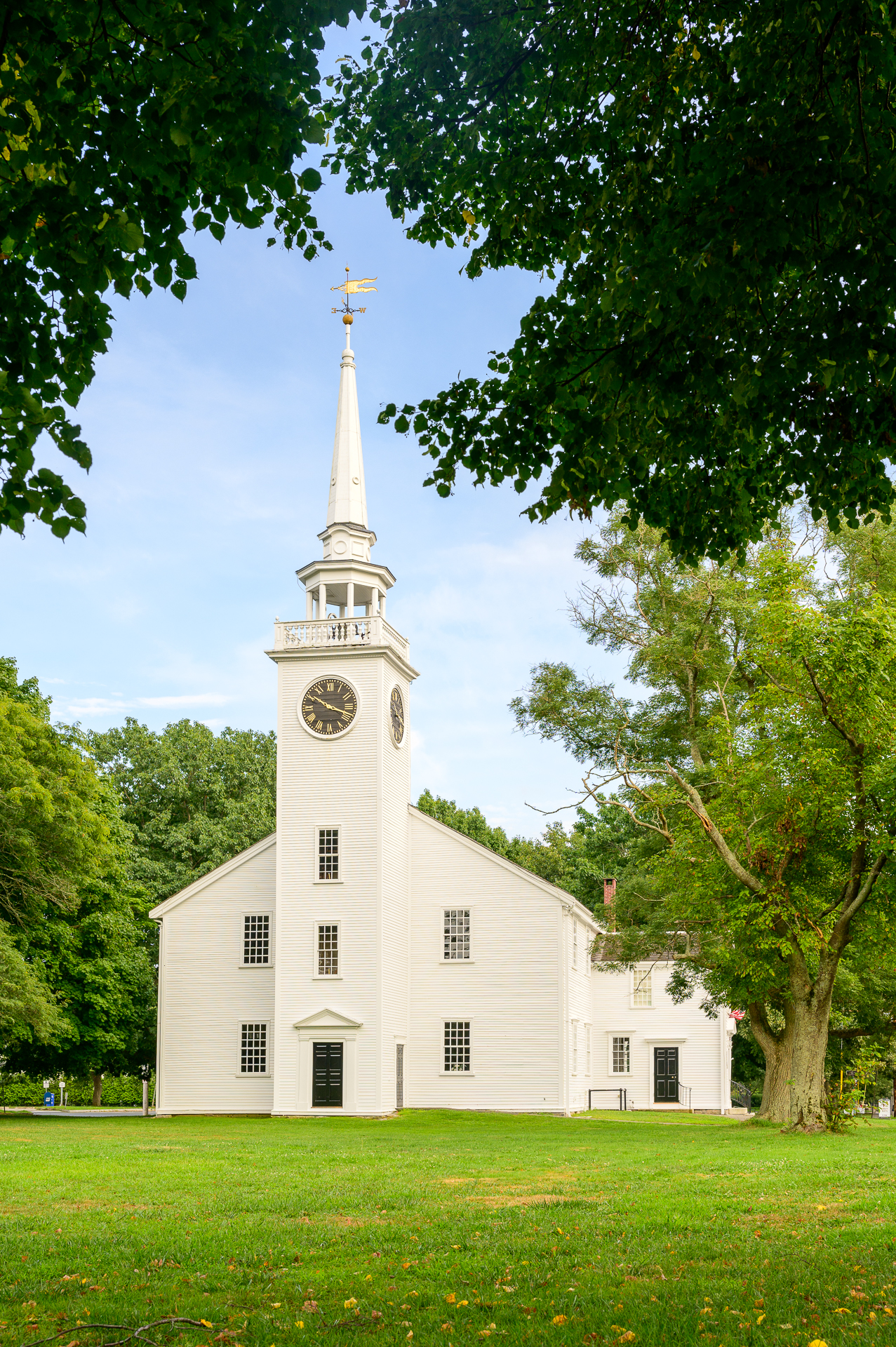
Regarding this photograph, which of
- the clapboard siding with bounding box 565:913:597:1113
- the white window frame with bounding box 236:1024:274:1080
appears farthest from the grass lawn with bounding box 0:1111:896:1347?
the clapboard siding with bounding box 565:913:597:1113

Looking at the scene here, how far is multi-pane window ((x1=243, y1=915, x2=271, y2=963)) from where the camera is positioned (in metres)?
40.7

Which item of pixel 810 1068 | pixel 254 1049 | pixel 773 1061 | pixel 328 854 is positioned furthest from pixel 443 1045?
pixel 810 1068

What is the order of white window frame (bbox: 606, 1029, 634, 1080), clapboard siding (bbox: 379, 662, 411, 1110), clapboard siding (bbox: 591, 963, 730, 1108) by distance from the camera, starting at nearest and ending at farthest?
clapboard siding (bbox: 379, 662, 411, 1110) → clapboard siding (bbox: 591, 963, 730, 1108) → white window frame (bbox: 606, 1029, 634, 1080)

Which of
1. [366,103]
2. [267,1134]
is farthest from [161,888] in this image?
[366,103]

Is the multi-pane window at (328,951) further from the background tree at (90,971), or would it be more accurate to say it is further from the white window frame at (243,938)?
the background tree at (90,971)

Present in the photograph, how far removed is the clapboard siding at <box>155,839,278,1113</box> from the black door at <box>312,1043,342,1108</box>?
242 cm

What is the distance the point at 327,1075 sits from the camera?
3744cm

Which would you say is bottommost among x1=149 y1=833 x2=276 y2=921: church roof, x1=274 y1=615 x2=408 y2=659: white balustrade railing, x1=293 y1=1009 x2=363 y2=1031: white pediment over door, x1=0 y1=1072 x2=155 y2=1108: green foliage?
x1=0 y1=1072 x2=155 y2=1108: green foliage

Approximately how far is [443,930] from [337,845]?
15.5ft

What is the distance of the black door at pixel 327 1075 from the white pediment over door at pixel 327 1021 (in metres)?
0.54

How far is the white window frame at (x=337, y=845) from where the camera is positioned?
3875 centimetres

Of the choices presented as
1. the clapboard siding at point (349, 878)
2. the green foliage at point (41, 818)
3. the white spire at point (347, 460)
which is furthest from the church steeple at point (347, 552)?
the green foliage at point (41, 818)

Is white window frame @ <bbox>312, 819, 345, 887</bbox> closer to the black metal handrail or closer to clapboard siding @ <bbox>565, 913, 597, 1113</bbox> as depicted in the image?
clapboard siding @ <bbox>565, 913, 597, 1113</bbox>

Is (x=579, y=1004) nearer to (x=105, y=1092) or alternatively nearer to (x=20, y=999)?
(x=20, y=999)
